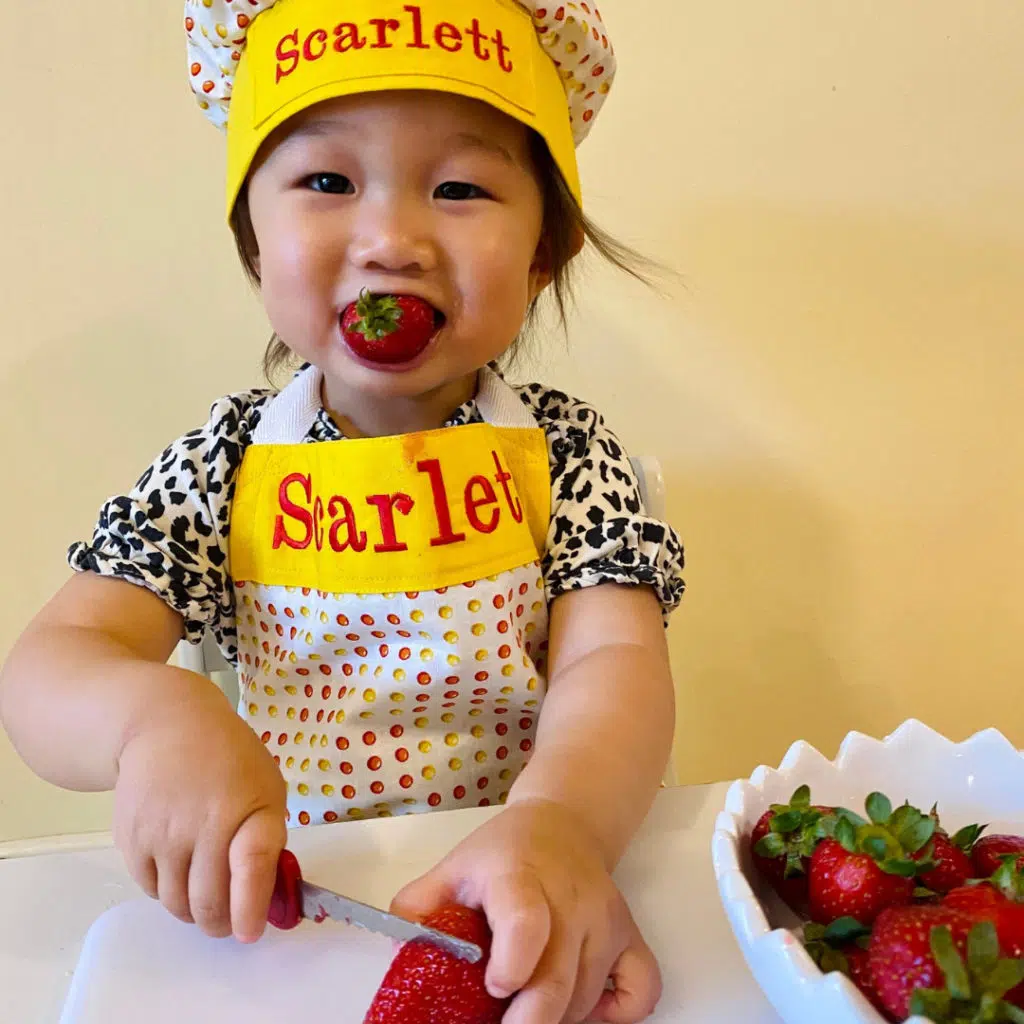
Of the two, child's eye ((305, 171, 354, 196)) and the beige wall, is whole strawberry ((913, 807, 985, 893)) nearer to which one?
child's eye ((305, 171, 354, 196))

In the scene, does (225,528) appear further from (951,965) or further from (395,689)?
(951,965)

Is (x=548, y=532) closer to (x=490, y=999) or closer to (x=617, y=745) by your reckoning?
(x=617, y=745)

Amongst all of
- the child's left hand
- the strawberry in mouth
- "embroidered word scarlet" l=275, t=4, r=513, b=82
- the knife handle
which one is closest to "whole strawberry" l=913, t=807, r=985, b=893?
the child's left hand

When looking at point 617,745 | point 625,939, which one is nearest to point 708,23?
point 617,745

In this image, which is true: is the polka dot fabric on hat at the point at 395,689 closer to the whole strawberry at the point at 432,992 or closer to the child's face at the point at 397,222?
the child's face at the point at 397,222

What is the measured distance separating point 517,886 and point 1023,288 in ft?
3.15

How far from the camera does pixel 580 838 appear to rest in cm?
49

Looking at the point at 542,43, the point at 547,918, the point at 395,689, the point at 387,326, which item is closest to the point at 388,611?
the point at 395,689

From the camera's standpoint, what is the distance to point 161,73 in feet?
3.20

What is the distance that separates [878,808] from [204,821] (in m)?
0.31

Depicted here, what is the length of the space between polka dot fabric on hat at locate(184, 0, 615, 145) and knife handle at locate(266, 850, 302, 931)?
53cm

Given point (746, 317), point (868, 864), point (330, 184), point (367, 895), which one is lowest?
point (367, 895)

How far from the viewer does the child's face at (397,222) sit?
61cm

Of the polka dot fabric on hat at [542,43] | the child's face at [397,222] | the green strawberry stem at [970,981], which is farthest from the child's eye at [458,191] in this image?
the green strawberry stem at [970,981]
